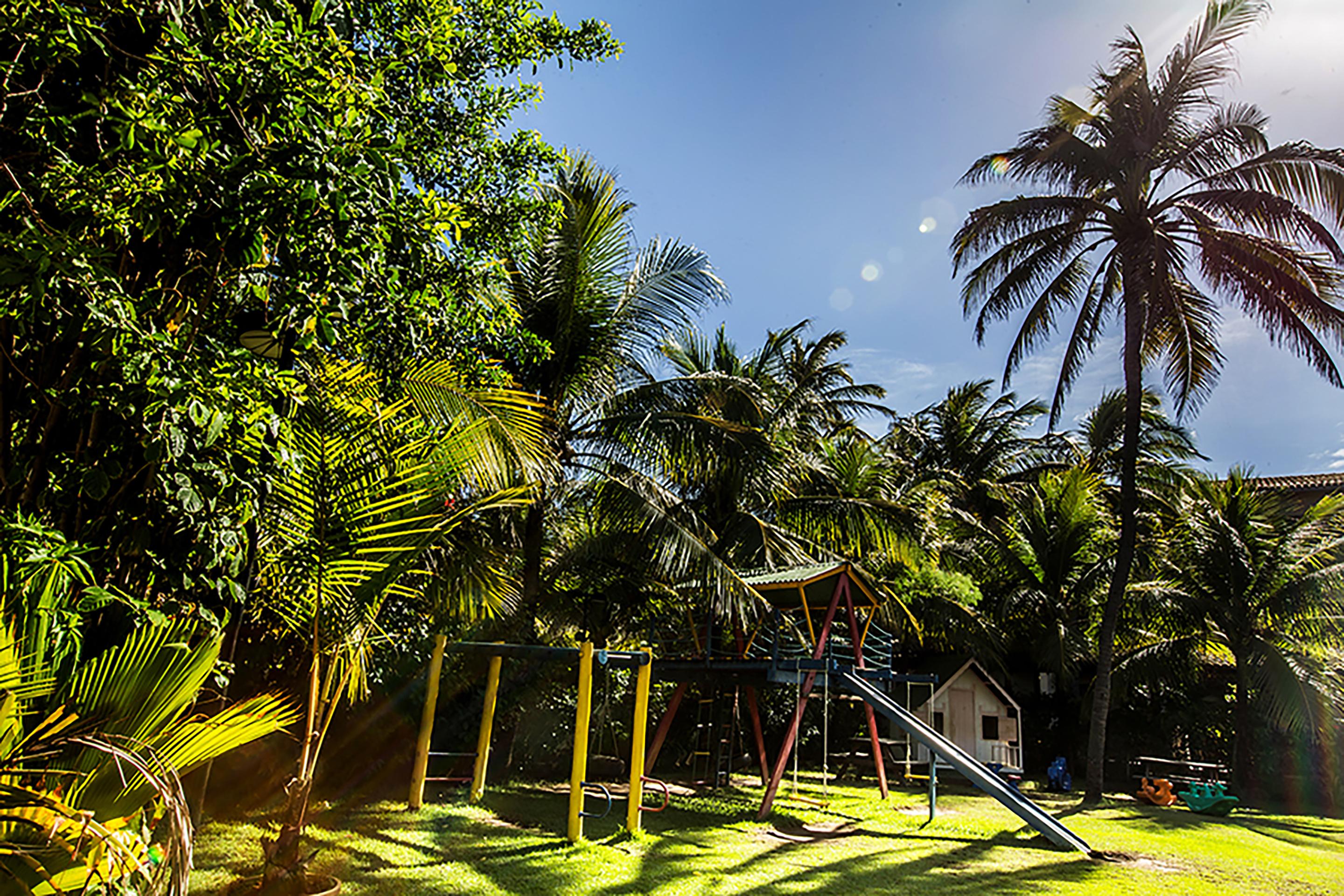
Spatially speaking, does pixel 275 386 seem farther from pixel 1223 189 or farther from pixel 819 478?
pixel 1223 189

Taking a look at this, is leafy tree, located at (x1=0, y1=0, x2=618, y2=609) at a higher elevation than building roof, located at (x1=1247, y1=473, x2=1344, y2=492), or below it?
below

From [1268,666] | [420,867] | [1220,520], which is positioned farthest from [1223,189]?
[420,867]

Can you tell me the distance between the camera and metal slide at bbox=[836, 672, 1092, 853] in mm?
10438

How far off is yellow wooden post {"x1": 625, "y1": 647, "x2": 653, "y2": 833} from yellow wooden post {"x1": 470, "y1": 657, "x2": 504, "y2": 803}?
1.81 meters

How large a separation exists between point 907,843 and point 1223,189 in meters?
12.1

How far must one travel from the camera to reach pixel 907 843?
34.3ft

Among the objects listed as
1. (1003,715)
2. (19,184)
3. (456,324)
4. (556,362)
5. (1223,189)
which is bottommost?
(1003,715)

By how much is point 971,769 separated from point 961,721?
10343 millimetres

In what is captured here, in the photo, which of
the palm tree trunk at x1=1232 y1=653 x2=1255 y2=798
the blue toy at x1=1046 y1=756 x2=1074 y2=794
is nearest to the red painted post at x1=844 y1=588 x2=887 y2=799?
the blue toy at x1=1046 y1=756 x2=1074 y2=794

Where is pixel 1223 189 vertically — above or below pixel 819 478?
above

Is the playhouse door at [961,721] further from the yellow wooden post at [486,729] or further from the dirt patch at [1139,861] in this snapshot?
the yellow wooden post at [486,729]

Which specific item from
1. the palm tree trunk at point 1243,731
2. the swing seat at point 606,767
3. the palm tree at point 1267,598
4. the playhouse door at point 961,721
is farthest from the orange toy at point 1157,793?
the swing seat at point 606,767

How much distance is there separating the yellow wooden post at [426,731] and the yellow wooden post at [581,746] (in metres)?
1.68

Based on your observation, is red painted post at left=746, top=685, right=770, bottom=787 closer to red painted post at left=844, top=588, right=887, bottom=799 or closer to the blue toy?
red painted post at left=844, top=588, right=887, bottom=799
